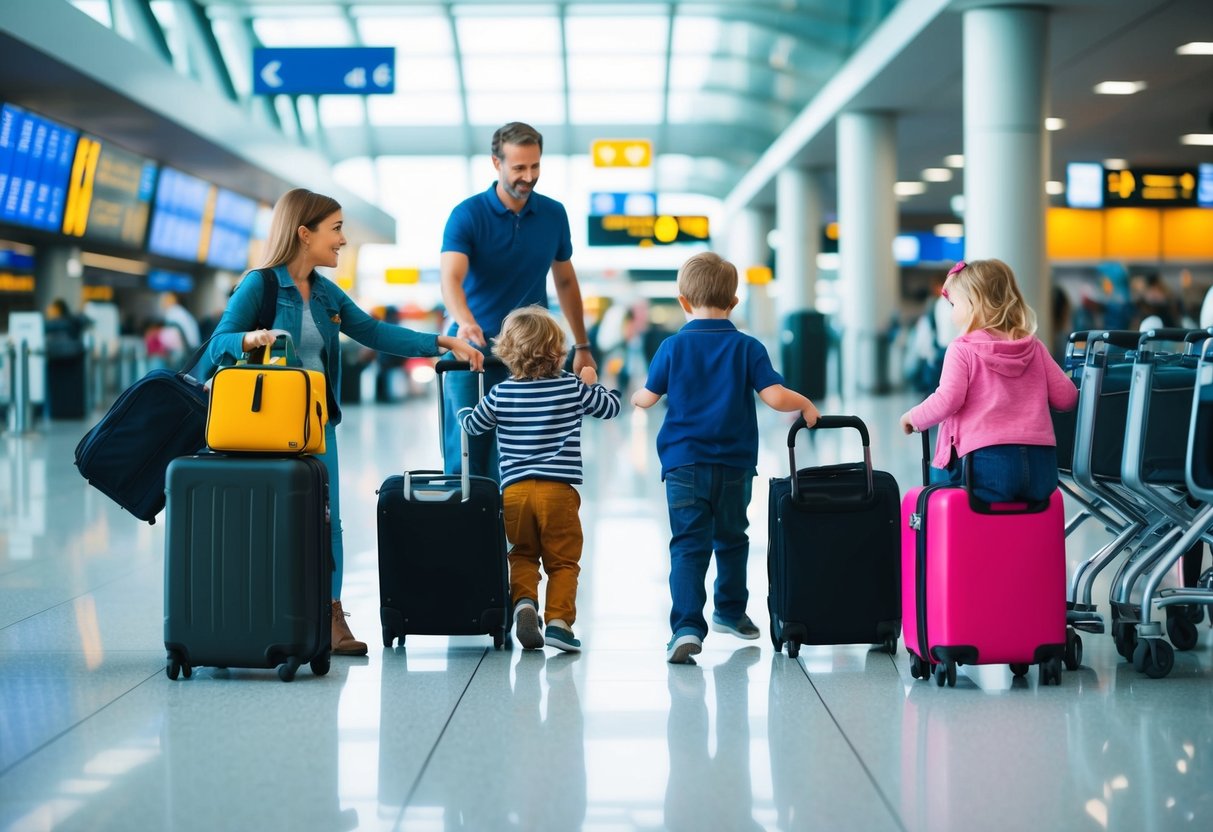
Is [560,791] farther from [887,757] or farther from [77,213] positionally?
[77,213]

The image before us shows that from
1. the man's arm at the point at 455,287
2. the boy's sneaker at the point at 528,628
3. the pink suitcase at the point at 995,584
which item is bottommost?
the boy's sneaker at the point at 528,628

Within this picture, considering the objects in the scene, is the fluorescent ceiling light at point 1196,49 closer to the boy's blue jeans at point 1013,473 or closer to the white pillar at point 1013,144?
the white pillar at point 1013,144

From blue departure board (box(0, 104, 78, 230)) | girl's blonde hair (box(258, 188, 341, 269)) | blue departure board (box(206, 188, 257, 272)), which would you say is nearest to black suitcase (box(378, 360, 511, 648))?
girl's blonde hair (box(258, 188, 341, 269))

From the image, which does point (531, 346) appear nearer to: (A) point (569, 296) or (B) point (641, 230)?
(A) point (569, 296)

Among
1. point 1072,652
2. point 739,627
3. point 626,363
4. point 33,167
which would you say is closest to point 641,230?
point 626,363

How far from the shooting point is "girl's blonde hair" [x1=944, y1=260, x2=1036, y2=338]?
409cm

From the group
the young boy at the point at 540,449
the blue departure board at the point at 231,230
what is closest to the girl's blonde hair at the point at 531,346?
the young boy at the point at 540,449

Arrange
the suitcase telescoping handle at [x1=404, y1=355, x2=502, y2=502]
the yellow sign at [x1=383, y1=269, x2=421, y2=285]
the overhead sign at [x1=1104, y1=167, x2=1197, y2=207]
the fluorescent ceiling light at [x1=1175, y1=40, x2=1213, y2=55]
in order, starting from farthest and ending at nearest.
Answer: the yellow sign at [x1=383, y1=269, x2=421, y2=285]
the overhead sign at [x1=1104, y1=167, x2=1197, y2=207]
the fluorescent ceiling light at [x1=1175, y1=40, x2=1213, y2=55]
the suitcase telescoping handle at [x1=404, y1=355, x2=502, y2=502]

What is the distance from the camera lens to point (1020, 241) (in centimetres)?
1359

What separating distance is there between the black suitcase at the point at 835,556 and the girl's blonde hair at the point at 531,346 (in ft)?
2.74

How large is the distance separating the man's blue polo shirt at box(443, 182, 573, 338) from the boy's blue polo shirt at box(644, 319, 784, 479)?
2.75 ft

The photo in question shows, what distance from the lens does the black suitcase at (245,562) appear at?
13.2ft

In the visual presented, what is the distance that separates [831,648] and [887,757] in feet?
4.59

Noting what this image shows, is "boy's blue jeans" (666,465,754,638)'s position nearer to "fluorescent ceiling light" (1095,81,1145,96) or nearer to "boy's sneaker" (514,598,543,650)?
"boy's sneaker" (514,598,543,650)
